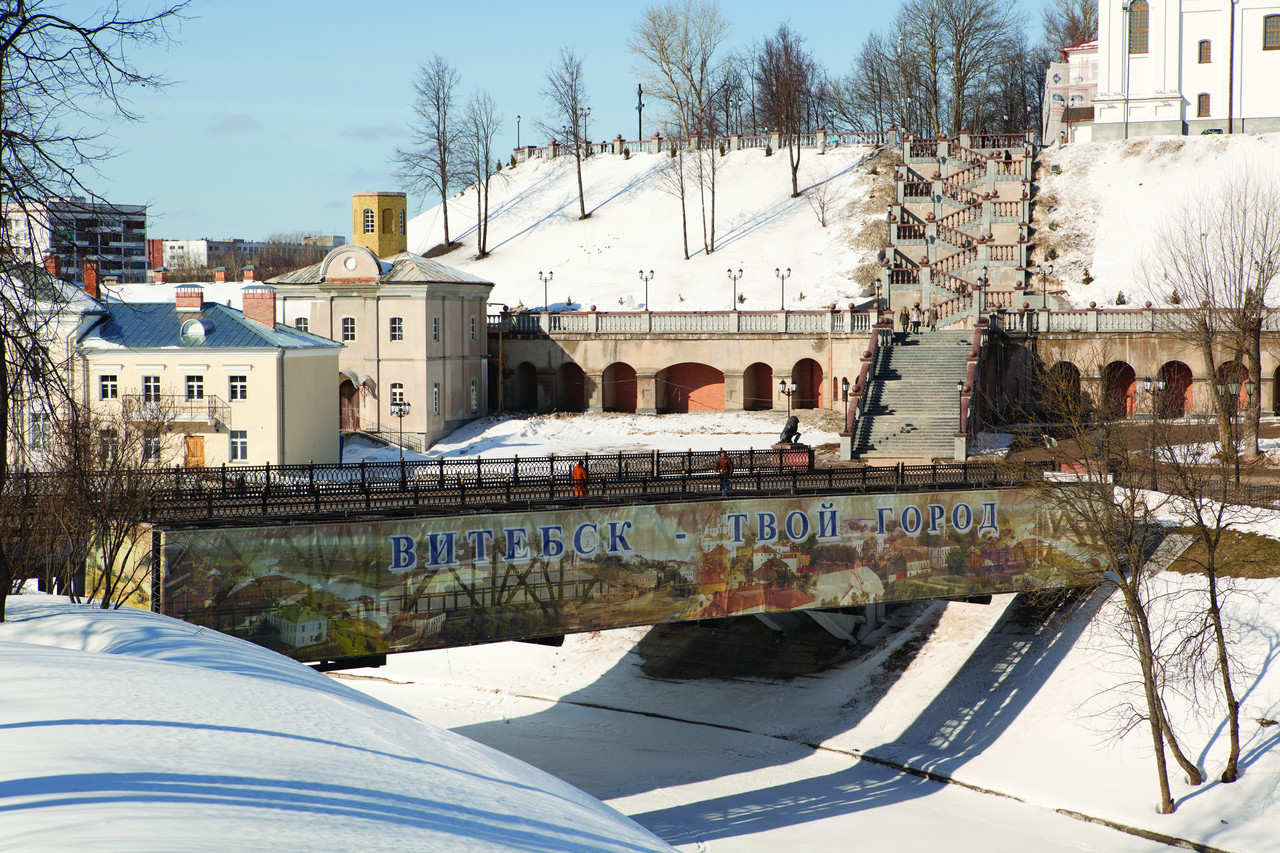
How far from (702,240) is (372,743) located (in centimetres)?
5703

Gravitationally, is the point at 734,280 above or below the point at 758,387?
above

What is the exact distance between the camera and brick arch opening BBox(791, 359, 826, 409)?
52.2m

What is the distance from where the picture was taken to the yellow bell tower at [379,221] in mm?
53281

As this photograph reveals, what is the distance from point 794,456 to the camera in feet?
114

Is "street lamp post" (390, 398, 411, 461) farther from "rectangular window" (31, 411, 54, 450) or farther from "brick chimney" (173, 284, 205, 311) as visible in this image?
"rectangular window" (31, 411, 54, 450)

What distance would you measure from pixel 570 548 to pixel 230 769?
15.7m

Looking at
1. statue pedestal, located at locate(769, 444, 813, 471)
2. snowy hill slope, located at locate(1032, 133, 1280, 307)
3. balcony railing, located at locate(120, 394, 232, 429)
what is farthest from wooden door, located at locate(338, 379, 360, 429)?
snowy hill slope, located at locate(1032, 133, 1280, 307)

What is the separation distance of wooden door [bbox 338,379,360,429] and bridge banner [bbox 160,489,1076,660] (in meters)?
24.3

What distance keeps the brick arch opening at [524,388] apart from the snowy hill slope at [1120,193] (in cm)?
2458

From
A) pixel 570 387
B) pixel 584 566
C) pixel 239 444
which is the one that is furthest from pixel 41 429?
pixel 570 387

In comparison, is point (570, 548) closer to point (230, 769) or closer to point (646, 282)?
point (230, 769)

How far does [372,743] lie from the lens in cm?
1248

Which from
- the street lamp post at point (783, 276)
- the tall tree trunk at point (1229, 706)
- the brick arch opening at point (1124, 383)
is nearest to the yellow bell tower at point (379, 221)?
the street lamp post at point (783, 276)

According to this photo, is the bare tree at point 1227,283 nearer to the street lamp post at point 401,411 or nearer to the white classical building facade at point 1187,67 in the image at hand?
the white classical building facade at point 1187,67
